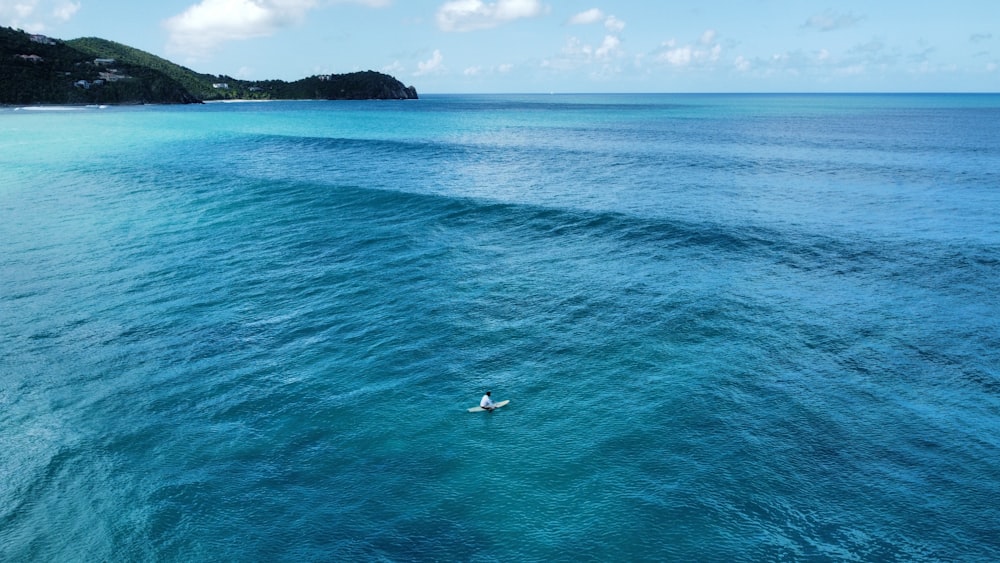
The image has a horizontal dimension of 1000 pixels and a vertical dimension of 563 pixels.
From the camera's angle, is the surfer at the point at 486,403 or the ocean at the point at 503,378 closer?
the ocean at the point at 503,378

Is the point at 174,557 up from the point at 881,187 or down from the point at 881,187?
down

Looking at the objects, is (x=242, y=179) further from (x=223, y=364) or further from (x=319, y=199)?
(x=223, y=364)

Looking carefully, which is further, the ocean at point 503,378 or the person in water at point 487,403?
the person in water at point 487,403

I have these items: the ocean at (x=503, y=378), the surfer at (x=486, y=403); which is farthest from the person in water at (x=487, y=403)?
the ocean at (x=503, y=378)

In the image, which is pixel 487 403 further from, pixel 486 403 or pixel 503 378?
pixel 503 378

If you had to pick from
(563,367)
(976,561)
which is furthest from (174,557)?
(976,561)

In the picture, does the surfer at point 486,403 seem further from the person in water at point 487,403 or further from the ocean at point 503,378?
the ocean at point 503,378

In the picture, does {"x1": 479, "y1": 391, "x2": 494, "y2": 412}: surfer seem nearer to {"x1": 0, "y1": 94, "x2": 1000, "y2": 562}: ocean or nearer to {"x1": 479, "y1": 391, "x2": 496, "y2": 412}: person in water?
{"x1": 479, "y1": 391, "x2": 496, "y2": 412}: person in water

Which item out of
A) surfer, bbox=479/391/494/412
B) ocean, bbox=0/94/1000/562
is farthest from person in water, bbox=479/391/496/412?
ocean, bbox=0/94/1000/562
